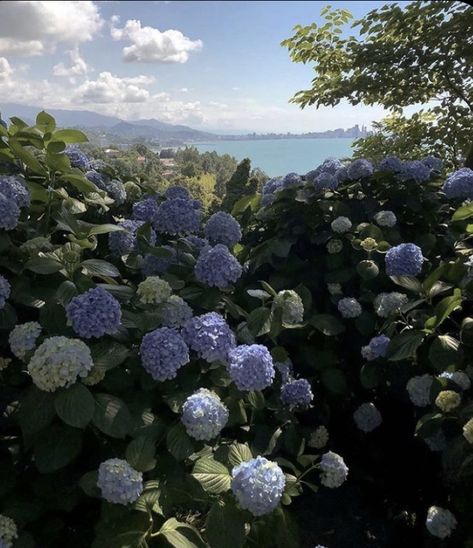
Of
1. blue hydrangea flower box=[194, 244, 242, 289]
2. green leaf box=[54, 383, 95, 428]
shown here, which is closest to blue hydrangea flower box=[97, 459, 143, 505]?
green leaf box=[54, 383, 95, 428]

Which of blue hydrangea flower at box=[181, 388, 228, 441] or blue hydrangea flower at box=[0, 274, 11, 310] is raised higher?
blue hydrangea flower at box=[0, 274, 11, 310]

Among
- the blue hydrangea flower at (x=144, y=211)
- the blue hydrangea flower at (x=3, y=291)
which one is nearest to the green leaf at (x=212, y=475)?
the blue hydrangea flower at (x=3, y=291)

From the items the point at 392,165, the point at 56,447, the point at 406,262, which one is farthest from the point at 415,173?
the point at 56,447

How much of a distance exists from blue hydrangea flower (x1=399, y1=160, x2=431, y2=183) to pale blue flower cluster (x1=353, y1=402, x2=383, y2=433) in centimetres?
113

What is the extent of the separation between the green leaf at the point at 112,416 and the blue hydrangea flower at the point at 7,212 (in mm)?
560

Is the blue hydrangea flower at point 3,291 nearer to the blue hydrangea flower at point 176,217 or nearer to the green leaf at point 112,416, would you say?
the green leaf at point 112,416

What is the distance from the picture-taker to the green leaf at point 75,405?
1125 mm

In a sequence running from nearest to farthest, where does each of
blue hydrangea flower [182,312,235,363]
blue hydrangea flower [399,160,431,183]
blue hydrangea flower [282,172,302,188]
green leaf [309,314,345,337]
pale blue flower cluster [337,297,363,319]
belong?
blue hydrangea flower [182,312,235,363] < green leaf [309,314,345,337] < pale blue flower cluster [337,297,363,319] < blue hydrangea flower [399,160,431,183] < blue hydrangea flower [282,172,302,188]

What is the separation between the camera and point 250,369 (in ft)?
4.33

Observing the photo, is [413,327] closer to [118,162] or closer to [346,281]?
[346,281]

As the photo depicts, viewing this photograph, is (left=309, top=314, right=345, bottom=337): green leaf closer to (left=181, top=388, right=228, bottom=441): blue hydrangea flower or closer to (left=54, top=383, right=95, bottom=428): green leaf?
(left=181, top=388, right=228, bottom=441): blue hydrangea flower

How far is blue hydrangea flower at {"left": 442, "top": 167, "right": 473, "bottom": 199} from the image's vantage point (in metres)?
2.41

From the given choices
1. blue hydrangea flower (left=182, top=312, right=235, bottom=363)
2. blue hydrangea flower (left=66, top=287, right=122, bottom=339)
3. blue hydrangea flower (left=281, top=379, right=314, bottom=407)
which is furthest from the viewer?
blue hydrangea flower (left=281, top=379, right=314, bottom=407)

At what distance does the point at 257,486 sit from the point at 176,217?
971 mm
